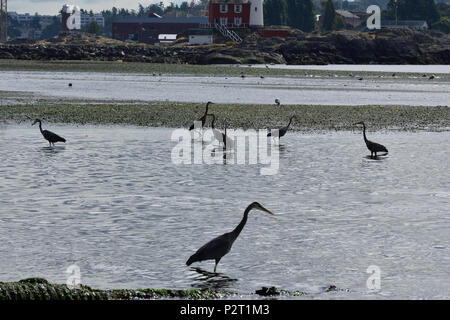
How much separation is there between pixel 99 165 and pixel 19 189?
4094 millimetres

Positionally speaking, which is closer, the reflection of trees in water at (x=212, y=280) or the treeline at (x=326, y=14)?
the reflection of trees in water at (x=212, y=280)

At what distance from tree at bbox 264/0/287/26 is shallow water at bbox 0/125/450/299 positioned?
163042 millimetres

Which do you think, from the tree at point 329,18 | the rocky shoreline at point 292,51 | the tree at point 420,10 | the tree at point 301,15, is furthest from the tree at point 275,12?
the tree at point 420,10

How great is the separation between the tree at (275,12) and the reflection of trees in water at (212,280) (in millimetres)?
176947

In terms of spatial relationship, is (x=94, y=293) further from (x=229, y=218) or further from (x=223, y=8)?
(x=223, y=8)

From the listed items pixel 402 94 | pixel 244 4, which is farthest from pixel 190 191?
pixel 244 4

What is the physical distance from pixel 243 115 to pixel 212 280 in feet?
84.8

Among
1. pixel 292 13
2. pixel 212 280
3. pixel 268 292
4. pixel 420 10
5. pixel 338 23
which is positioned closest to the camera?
pixel 268 292

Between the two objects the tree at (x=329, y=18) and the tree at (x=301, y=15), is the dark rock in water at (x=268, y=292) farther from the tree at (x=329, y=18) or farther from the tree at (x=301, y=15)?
the tree at (x=301, y=15)

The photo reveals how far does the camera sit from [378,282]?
10.8 meters

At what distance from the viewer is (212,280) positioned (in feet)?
36.0

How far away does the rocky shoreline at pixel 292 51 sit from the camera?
408 feet

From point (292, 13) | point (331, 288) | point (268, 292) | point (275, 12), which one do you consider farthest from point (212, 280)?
point (292, 13)
